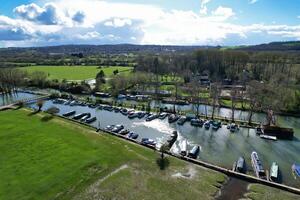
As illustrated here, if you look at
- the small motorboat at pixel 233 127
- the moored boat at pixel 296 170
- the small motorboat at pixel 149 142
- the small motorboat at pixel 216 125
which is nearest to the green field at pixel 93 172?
the small motorboat at pixel 149 142

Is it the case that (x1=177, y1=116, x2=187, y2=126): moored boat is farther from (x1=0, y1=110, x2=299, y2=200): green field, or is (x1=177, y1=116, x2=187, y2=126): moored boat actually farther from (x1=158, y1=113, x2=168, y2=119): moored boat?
(x1=0, y1=110, x2=299, y2=200): green field

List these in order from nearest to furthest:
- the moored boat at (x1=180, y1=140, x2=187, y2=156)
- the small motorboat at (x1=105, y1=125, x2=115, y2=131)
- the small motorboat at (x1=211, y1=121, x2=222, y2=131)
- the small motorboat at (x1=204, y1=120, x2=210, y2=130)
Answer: the moored boat at (x1=180, y1=140, x2=187, y2=156), the small motorboat at (x1=105, y1=125, x2=115, y2=131), the small motorboat at (x1=211, y1=121, x2=222, y2=131), the small motorboat at (x1=204, y1=120, x2=210, y2=130)

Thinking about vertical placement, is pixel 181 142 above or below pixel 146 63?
below

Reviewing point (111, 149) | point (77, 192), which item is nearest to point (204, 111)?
point (111, 149)

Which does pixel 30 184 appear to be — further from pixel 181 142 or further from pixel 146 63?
pixel 146 63

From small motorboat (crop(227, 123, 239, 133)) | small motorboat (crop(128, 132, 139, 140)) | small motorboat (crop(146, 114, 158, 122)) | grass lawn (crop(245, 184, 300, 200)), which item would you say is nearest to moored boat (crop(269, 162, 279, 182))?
grass lawn (crop(245, 184, 300, 200))

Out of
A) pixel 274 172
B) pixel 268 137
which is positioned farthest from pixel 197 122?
pixel 274 172

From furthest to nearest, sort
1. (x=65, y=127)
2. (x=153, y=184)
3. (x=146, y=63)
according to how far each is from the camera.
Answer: (x=146, y=63), (x=65, y=127), (x=153, y=184)
